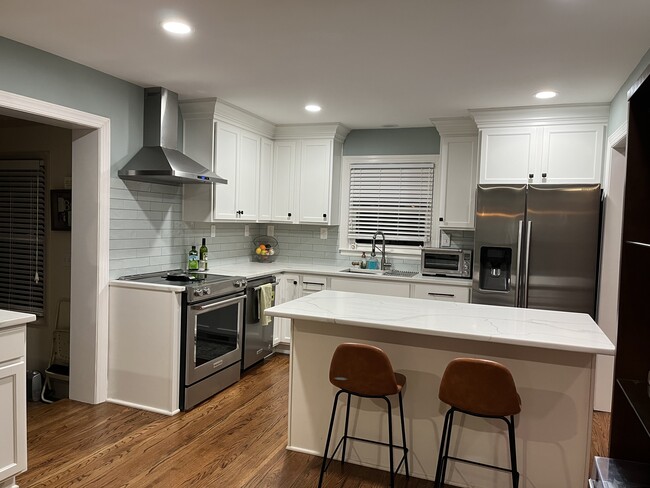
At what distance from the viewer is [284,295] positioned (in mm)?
5246

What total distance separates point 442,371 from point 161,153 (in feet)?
8.90

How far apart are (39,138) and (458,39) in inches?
148

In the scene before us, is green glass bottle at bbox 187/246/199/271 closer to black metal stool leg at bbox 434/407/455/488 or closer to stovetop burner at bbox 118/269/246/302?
stovetop burner at bbox 118/269/246/302

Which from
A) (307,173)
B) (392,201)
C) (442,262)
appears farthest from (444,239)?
(307,173)

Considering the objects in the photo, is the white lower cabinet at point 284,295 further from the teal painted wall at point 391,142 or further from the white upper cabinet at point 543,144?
the white upper cabinet at point 543,144

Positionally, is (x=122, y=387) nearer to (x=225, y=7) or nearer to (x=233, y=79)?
(x=233, y=79)

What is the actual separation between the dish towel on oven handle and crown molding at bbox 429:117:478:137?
2.32 metres

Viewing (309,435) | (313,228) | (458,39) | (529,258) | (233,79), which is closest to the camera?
(458,39)

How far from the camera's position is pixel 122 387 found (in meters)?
3.74

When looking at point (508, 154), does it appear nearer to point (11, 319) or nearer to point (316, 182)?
point (316, 182)

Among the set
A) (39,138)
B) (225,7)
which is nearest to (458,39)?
(225,7)

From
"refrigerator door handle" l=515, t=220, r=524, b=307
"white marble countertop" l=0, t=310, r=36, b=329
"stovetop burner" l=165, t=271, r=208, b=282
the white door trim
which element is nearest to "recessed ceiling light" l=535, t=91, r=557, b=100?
"refrigerator door handle" l=515, t=220, r=524, b=307

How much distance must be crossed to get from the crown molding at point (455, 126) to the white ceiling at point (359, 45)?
506 millimetres

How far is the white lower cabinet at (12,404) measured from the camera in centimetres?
240
